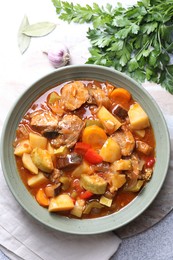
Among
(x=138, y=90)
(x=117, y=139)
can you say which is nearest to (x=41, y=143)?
(x=117, y=139)

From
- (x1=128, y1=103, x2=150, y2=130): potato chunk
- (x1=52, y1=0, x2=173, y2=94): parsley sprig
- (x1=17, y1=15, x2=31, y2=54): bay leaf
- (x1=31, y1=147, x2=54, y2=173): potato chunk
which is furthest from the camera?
(x1=17, y1=15, x2=31, y2=54): bay leaf

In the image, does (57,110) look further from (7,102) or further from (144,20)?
(144,20)

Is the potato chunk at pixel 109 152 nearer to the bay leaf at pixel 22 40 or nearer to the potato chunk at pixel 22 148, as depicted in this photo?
the potato chunk at pixel 22 148

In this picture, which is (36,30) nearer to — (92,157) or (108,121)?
(108,121)

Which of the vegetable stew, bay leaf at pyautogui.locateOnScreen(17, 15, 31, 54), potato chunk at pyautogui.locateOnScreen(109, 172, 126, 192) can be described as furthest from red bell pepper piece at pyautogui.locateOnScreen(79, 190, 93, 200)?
bay leaf at pyautogui.locateOnScreen(17, 15, 31, 54)

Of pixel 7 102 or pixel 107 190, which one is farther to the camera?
pixel 7 102

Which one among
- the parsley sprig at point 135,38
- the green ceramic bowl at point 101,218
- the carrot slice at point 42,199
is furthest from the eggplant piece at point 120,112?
the carrot slice at point 42,199

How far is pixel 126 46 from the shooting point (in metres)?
3.91

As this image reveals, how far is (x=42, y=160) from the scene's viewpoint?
364 cm

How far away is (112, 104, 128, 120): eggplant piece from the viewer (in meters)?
3.76

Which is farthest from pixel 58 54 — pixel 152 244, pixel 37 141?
pixel 152 244

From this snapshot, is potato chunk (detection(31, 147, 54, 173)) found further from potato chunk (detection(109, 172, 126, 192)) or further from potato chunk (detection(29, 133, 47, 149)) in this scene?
potato chunk (detection(109, 172, 126, 192))

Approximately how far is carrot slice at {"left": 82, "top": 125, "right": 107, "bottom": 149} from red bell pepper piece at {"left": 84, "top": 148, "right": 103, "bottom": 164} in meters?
0.06

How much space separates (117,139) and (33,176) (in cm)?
67
